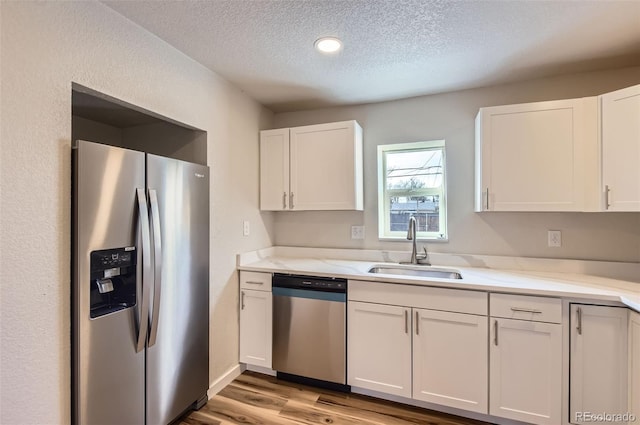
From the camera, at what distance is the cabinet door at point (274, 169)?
2778mm

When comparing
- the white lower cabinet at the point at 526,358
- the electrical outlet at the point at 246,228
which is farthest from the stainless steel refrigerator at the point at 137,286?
the white lower cabinet at the point at 526,358

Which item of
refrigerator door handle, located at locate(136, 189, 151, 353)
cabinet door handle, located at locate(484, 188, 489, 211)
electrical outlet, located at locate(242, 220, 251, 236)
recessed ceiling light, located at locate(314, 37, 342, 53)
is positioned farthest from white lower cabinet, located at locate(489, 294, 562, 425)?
refrigerator door handle, located at locate(136, 189, 151, 353)

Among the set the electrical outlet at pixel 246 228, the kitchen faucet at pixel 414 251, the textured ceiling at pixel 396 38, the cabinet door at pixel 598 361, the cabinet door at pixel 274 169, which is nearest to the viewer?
the textured ceiling at pixel 396 38

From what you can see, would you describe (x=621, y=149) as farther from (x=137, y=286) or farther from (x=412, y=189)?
(x=137, y=286)

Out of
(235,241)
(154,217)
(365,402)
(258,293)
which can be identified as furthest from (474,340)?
(154,217)

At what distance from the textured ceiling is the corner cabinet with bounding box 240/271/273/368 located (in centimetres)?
164

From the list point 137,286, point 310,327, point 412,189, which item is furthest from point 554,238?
point 137,286

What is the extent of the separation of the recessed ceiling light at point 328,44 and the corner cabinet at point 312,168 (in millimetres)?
745

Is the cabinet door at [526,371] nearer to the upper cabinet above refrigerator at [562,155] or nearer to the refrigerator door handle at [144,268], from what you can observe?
the upper cabinet above refrigerator at [562,155]

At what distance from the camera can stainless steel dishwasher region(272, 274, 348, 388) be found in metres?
2.22

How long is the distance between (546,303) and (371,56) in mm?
1889

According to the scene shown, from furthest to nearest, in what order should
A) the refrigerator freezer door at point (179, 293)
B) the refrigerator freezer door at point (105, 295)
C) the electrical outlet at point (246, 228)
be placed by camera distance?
the electrical outlet at point (246, 228) → the refrigerator freezer door at point (179, 293) → the refrigerator freezer door at point (105, 295)

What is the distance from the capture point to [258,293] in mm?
2467

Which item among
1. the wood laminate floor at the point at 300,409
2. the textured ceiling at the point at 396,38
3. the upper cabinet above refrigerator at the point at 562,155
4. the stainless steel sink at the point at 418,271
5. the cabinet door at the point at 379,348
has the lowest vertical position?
the wood laminate floor at the point at 300,409
